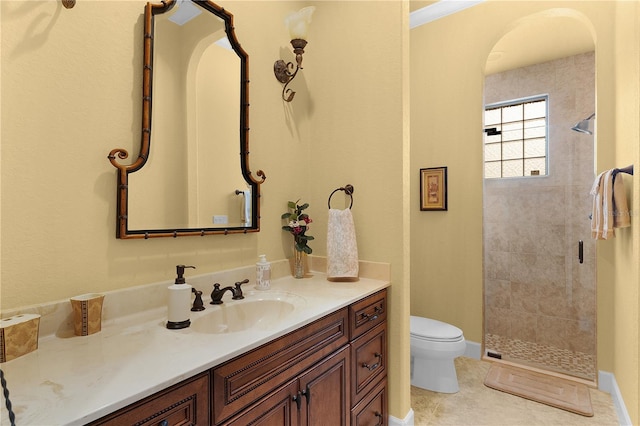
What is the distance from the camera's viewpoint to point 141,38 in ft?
4.18

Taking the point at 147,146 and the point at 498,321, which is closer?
the point at 147,146

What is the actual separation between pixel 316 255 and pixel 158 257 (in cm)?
98

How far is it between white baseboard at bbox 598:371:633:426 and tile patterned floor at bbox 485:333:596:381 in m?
0.29

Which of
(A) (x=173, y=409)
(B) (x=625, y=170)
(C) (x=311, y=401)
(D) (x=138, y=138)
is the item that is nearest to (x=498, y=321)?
(B) (x=625, y=170)

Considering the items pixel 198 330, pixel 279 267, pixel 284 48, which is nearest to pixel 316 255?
pixel 279 267

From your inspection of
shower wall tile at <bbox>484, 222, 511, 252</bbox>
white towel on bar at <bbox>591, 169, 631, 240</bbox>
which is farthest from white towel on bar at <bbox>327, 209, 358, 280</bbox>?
shower wall tile at <bbox>484, 222, 511, 252</bbox>

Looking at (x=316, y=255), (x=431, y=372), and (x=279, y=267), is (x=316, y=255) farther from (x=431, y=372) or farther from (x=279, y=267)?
(x=431, y=372)

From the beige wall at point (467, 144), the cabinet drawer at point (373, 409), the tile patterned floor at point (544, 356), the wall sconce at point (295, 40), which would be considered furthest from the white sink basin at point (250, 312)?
the tile patterned floor at point (544, 356)

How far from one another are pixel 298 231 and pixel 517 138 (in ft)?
10.3

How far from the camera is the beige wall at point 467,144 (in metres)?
2.13

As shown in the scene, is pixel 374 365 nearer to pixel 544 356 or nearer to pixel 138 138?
pixel 138 138

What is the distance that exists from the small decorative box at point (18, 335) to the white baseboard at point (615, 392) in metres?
2.77

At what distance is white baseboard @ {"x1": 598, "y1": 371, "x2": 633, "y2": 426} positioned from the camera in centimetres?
188

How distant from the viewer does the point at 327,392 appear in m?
1.31
